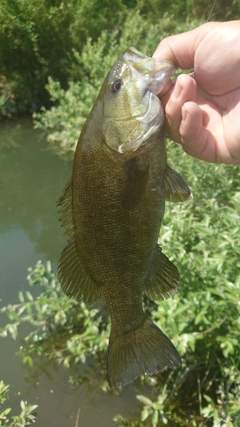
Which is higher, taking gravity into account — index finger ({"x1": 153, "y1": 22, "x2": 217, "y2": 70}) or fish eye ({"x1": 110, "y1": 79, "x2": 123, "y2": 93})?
index finger ({"x1": 153, "y1": 22, "x2": 217, "y2": 70})

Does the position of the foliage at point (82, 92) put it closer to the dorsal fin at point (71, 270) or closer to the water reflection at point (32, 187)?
the water reflection at point (32, 187)

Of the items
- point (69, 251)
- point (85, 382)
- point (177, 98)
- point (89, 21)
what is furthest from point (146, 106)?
point (89, 21)

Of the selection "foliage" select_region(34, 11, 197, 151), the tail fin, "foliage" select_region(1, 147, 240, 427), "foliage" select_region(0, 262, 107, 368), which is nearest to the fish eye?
the tail fin

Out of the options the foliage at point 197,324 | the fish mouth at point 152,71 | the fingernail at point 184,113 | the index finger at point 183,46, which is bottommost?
the foliage at point 197,324

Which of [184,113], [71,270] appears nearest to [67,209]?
[71,270]

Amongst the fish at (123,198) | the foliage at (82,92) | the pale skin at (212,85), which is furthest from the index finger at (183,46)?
the foliage at (82,92)

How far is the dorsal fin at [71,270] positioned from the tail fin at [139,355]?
254 millimetres

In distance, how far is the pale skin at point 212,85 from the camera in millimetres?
1502

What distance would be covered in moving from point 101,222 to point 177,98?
532 millimetres

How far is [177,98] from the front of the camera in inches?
51.7

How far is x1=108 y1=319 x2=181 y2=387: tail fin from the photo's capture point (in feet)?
4.95

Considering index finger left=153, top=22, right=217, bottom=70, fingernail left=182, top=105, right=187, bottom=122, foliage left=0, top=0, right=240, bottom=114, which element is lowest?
fingernail left=182, top=105, right=187, bottom=122

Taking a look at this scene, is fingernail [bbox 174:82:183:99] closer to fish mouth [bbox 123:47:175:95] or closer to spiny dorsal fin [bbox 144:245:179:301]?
fish mouth [bbox 123:47:175:95]

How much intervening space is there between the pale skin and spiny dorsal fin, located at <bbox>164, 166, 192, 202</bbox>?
0.17 m
